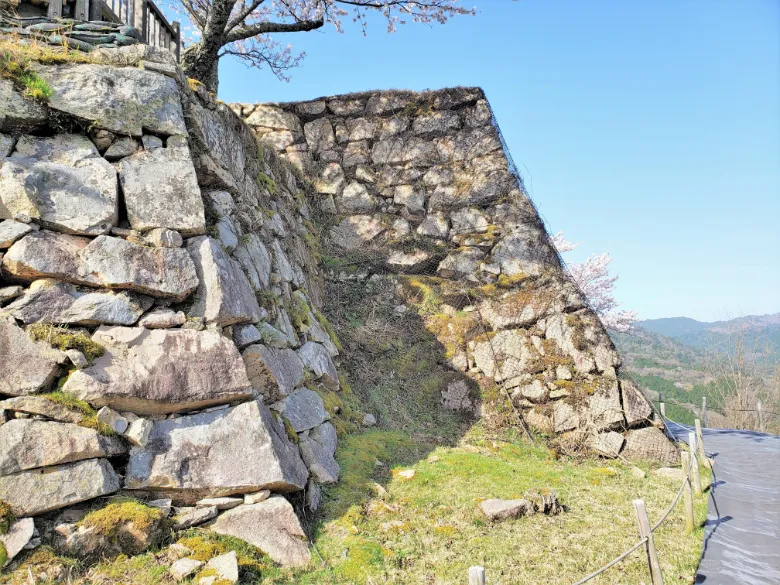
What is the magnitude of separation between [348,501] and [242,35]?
966 centimetres

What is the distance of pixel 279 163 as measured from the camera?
9.89 meters

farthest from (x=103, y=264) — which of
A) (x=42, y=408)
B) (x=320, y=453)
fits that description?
(x=320, y=453)

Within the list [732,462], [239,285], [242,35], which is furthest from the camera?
[242,35]

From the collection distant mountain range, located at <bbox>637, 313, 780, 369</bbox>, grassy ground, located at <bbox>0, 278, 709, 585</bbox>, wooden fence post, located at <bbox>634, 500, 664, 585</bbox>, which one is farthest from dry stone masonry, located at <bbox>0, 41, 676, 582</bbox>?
distant mountain range, located at <bbox>637, 313, 780, 369</bbox>

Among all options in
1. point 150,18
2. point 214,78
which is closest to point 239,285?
point 150,18

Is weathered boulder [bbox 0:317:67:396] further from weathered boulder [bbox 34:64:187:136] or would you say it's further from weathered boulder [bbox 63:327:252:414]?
weathered boulder [bbox 34:64:187:136]

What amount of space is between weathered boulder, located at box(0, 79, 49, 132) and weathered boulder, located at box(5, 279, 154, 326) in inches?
75.0

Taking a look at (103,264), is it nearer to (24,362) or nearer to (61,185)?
(61,185)

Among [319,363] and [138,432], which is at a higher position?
[319,363]

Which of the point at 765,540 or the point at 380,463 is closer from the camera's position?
the point at 765,540

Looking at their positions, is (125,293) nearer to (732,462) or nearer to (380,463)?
(380,463)

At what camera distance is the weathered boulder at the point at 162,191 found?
196 inches

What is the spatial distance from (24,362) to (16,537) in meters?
1.41

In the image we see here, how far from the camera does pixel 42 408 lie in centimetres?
375
